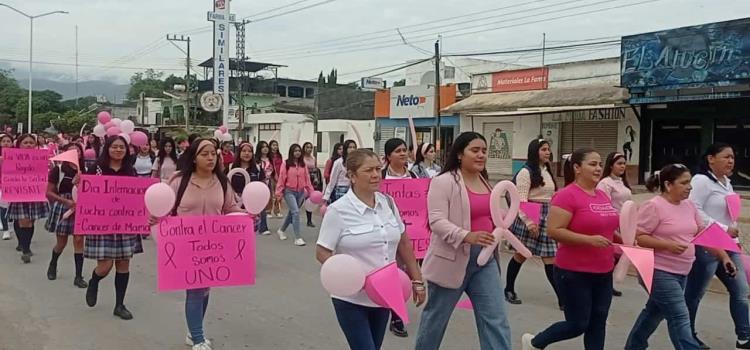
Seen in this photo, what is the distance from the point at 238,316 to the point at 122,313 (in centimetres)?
100

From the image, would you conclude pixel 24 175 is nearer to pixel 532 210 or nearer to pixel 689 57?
pixel 532 210

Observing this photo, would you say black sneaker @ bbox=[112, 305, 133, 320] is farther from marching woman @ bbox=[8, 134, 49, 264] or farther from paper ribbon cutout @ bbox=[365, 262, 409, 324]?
marching woman @ bbox=[8, 134, 49, 264]

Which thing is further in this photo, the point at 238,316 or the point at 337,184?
the point at 337,184

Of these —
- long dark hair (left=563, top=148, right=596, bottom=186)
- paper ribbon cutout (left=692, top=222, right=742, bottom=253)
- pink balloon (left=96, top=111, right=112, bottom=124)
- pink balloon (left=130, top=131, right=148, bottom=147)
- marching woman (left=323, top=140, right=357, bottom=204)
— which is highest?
pink balloon (left=96, top=111, right=112, bottom=124)

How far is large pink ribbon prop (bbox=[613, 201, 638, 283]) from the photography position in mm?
4434

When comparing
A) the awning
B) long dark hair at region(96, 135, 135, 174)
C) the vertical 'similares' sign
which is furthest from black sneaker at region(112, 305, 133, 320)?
the vertical 'similares' sign

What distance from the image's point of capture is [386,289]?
3.66m

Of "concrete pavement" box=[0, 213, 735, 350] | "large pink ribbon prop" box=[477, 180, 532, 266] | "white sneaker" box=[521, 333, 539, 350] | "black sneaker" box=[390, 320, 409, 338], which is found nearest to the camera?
"large pink ribbon prop" box=[477, 180, 532, 266]

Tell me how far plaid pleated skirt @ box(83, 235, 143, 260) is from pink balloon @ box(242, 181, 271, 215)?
144 centimetres

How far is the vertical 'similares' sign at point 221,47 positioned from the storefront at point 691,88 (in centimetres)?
1372

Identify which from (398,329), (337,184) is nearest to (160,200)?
(398,329)

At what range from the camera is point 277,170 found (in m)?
14.0

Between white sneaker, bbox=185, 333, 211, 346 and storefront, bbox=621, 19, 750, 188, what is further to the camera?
storefront, bbox=621, 19, 750, 188

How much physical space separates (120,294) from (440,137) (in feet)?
86.1
